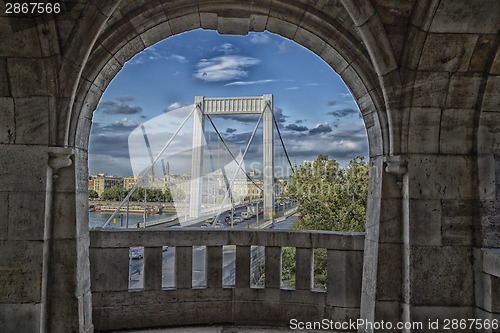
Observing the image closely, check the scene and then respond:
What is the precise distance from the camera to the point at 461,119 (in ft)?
7.74

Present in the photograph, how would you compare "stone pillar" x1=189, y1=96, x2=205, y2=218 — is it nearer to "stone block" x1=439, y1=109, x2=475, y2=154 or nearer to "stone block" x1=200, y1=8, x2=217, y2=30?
"stone block" x1=200, y1=8, x2=217, y2=30

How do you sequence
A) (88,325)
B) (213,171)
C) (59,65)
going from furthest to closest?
(213,171) < (88,325) < (59,65)

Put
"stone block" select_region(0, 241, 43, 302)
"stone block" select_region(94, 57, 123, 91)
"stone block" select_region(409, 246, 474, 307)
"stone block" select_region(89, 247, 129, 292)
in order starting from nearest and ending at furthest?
1. "stone block" select_region(0, 241, 43, 302)
2. "stone block" select_region(409, 246, 474, 307)
3. "stone block" select_region(94, 57, 123, 91)
4. "stone block" select_region(89, 247, 129, 292)

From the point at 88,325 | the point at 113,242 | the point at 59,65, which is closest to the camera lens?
the point at 59,65

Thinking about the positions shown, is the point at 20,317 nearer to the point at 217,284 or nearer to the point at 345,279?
the point at 217,284

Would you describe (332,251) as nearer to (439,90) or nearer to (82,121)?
(439,90)

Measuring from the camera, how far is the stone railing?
108 inches

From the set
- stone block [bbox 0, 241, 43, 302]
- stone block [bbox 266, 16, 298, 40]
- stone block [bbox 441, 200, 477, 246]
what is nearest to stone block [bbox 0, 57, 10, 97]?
stone block [bbox 0, 241, 43, 302]

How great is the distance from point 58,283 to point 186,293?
0.91 metres

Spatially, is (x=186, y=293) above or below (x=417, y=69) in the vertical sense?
below

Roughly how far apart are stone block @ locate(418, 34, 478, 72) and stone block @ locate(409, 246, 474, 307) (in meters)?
1.14

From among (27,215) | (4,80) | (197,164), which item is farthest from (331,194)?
(4,80)

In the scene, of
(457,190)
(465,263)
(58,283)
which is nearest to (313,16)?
(457,190)

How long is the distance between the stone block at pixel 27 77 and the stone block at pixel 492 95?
8.99 feet
